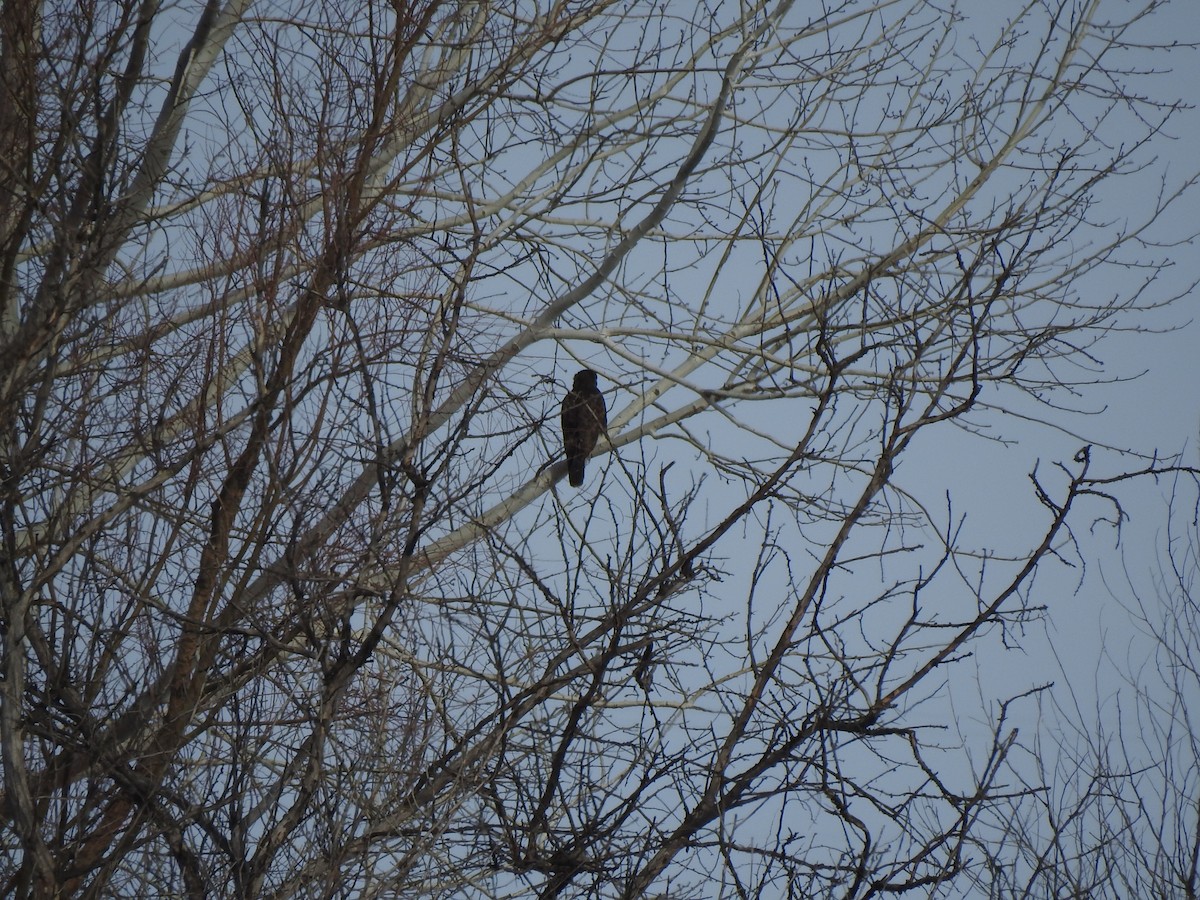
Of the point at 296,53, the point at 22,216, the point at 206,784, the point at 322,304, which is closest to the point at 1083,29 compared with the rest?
the point at 296,53

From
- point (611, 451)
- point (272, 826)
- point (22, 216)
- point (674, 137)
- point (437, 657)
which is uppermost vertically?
point (674, 137)

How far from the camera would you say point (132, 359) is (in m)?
5.40

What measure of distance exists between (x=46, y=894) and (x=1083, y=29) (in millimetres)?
7446

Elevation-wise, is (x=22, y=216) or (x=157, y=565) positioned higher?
(x=22, y=216)

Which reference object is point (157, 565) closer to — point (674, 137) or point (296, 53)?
point (296, 53)

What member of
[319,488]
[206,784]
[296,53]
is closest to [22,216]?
[296,53]

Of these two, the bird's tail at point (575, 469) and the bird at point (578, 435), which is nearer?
the bird at point (578, 435)

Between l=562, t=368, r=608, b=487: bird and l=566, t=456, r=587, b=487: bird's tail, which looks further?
l=566, t=456, r=587, b=487: bird's tail

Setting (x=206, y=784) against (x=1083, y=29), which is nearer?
(x=206, y=784)

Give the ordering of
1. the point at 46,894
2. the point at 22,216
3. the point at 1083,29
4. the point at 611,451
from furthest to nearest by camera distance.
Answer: the point at 1083,29 < the point at 22,216 < the point at 46,894 < the point at 611,451

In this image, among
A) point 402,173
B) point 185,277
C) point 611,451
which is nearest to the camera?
point 611,451

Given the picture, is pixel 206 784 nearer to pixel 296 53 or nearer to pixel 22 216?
pixel 22 216

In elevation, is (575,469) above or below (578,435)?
below

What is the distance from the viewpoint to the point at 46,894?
3.97m
